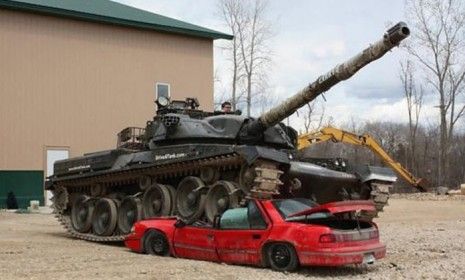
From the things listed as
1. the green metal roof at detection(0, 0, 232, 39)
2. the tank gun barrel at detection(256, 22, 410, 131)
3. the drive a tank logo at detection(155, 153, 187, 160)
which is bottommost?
the drive a tank logo at detection(155, 153, 187, 160)

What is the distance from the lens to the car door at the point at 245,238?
1138 centimetres

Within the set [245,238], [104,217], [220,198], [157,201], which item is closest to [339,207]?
[245,238]

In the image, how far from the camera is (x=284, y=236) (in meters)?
10.9

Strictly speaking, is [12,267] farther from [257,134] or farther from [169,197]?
[257,134]

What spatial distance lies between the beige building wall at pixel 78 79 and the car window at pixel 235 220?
17.7 m

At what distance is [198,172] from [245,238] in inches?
149

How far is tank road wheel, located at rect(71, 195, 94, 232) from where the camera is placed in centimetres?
1795

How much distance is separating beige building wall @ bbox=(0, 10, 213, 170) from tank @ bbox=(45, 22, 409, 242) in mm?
8989

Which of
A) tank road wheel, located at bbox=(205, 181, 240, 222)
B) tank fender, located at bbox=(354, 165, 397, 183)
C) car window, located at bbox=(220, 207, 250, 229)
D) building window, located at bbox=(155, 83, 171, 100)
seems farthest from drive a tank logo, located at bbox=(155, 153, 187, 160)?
building window, located at bbox=(155, 83, 171, 100)

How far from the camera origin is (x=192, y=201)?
14953 mm

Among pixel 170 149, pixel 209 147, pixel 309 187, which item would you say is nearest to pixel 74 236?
pixel 170 149

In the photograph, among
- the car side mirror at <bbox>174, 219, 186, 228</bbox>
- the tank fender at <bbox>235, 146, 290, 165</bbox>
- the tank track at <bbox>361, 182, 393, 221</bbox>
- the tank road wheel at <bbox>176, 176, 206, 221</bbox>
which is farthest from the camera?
the tank track at <bbox>361, 182, 393, 221</bbox>

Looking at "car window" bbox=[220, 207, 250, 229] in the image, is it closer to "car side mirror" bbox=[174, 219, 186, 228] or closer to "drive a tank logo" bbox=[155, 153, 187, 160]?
"car side mirror" bbox=[174, 219, 186, 228]

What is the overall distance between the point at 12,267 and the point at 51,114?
18343 millimetres
